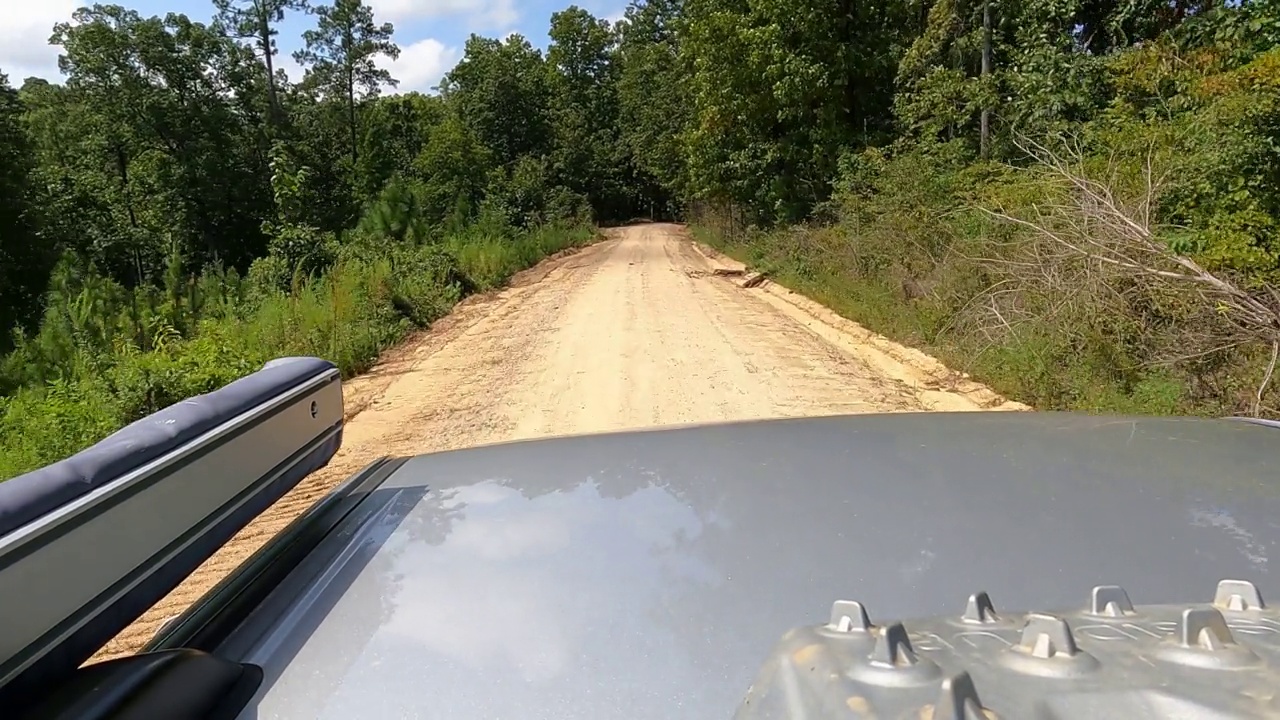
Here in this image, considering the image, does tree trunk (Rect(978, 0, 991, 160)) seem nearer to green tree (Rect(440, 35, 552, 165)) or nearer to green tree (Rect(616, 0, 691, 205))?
green tree (Rect(616, 0, 691, 205))

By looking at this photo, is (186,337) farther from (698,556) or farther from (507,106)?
(507,106)

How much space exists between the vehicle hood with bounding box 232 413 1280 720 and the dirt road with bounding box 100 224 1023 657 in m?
2.74

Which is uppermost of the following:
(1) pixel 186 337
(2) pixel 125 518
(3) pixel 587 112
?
(3) pixel 587 112

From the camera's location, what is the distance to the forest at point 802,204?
734cm

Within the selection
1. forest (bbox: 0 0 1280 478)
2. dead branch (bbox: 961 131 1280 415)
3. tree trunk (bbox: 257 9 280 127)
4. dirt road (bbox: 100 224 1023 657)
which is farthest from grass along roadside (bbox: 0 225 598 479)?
tree trunk (bbox: 257 9 280 127)

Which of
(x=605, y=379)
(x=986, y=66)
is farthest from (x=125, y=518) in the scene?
(x=986, y=66)

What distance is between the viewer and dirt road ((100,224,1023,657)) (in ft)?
24.4

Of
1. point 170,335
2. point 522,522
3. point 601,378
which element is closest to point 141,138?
point 170,335

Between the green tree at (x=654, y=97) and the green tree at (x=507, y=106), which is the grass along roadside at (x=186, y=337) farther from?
the green tree at (x=507, y=106)

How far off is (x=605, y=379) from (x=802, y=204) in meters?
16.7

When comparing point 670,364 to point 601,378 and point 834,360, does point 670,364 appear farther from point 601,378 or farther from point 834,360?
point 834,360

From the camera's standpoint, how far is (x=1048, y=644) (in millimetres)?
1123

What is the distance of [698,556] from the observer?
1.85 m

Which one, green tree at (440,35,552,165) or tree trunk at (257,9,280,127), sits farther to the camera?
green tree at (440,35,552,165)
